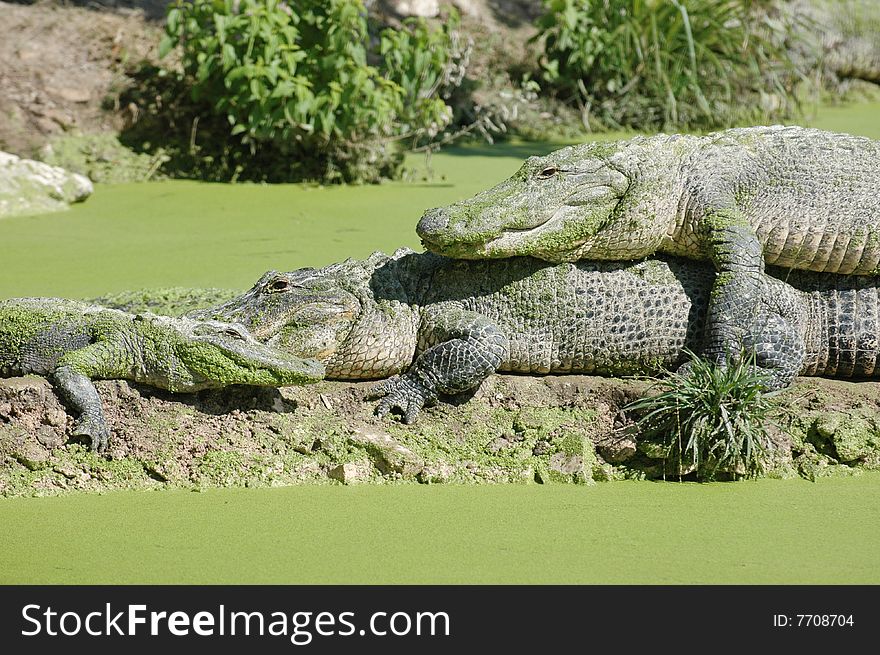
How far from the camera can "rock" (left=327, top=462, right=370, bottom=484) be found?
13.1ft

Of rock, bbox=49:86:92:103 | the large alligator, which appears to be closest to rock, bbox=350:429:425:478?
the large alligator

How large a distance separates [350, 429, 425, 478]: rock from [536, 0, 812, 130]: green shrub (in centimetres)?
658

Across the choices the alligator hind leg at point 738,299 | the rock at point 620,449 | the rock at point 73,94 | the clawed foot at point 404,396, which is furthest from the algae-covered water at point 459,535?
the rock at point 73,94

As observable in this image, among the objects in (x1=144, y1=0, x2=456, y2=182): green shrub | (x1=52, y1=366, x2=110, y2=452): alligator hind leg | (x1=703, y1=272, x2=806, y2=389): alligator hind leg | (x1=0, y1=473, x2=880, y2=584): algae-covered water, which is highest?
(x1=144, y1=0, x2=456, y2=182): green shrub

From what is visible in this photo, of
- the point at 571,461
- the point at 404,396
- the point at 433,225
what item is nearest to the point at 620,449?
the point at 571,461

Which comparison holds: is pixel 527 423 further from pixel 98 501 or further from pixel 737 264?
pixel 98 501

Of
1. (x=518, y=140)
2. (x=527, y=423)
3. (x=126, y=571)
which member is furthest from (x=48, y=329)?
(x=518, y=140)

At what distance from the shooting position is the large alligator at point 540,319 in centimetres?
436

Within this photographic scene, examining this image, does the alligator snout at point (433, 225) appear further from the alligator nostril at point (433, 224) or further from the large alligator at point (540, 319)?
the large alligator at point (540, 319)

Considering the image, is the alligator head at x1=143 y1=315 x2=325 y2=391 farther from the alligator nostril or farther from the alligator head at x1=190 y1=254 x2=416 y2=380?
the alligator nostril

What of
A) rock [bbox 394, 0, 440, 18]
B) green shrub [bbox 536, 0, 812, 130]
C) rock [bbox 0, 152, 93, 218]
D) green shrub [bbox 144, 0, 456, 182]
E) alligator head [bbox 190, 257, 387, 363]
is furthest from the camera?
rock [bbox 394, 0, 440, 18]

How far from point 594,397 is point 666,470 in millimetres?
441

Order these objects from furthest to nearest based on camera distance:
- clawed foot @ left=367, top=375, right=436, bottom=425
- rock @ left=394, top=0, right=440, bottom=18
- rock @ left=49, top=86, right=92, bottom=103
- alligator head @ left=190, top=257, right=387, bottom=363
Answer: rock @ left=394, top=0, right=440, bottom=18, rock @ left=49, top=86, right=92, bottom=103, alligator head @ left=190, top=257, right=387, bottom=363, clawed foot @ left=367, top=375, right=436, bottom=425

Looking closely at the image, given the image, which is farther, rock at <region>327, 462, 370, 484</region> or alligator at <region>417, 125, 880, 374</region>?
alligator at <region>417, 125, 880, 374</region>
